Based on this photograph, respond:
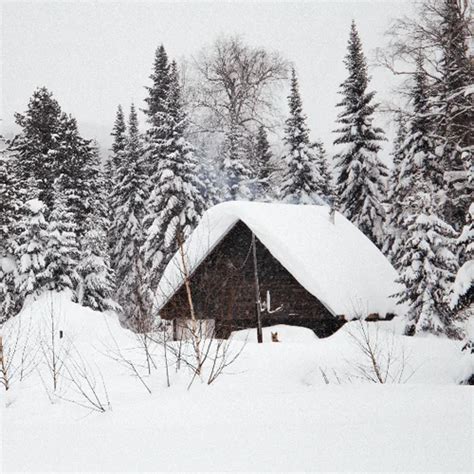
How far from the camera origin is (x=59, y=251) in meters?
23.8

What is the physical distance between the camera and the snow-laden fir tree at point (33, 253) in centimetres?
2298

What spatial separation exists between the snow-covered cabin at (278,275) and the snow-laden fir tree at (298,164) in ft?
28.2

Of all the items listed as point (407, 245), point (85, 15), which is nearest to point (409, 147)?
point (407, 245)

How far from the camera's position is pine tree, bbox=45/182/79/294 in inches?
933

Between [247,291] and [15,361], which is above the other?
[247,291]

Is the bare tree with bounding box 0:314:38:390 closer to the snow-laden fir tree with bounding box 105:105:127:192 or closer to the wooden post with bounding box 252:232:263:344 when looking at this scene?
the wooden post with bounding box 252:232:263:344

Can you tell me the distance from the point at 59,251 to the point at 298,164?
12463mm

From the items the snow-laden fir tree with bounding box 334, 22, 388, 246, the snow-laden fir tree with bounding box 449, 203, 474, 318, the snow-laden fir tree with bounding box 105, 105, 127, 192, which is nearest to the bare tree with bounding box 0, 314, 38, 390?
the snow-laden fir tree with bounding box 449, 203, 474, 318

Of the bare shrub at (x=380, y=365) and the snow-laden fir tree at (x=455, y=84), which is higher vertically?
the snow-laden fir tree at (x=455, y=84)

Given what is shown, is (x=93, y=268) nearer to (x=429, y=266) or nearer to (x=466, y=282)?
(x=429, y=266)

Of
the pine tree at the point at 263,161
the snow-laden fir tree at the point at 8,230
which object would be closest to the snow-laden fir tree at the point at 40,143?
the snow-laden fir tree at the point at 8,230

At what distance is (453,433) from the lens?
4.50 m

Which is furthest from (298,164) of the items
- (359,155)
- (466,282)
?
(466,282)

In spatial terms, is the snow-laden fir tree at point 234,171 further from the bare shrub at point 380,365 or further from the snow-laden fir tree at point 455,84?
the bare shrub at point 380,365
